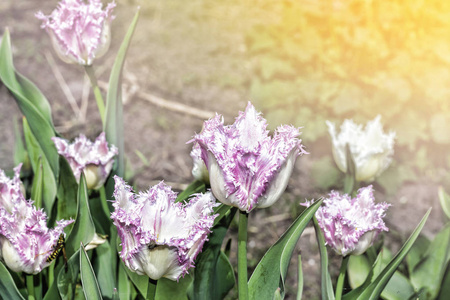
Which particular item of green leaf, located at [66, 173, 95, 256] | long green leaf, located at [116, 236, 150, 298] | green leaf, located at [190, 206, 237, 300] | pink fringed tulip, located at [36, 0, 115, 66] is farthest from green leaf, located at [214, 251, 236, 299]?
pink fringed tulip, located at [36, 0, 115, 66]

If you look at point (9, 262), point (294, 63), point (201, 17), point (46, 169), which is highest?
point (9, 262)

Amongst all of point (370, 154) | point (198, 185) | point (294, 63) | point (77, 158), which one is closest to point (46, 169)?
point (77, 158)

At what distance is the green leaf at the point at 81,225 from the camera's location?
3.70 ft

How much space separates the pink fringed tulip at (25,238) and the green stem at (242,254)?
0.99ft

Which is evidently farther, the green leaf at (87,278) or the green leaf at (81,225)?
A: the green leaf at (81,225)

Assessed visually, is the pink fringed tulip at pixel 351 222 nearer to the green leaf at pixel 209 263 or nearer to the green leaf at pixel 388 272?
the green leaf at pixel 388 272

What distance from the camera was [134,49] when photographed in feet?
10.4

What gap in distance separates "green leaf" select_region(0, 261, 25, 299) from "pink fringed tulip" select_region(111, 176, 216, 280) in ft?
0.85

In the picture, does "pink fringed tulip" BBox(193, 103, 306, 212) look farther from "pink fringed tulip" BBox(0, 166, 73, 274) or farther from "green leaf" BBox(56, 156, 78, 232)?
"green leaf" BBox(56, 156, 78, 232)

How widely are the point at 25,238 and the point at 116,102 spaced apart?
15.5 inches

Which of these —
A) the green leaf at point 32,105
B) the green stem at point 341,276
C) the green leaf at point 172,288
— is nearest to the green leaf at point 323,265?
the green stem at point 341,276

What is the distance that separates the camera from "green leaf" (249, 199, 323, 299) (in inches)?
39.4

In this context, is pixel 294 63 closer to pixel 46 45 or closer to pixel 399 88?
pixel 399 88

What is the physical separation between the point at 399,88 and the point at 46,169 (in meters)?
1.37
